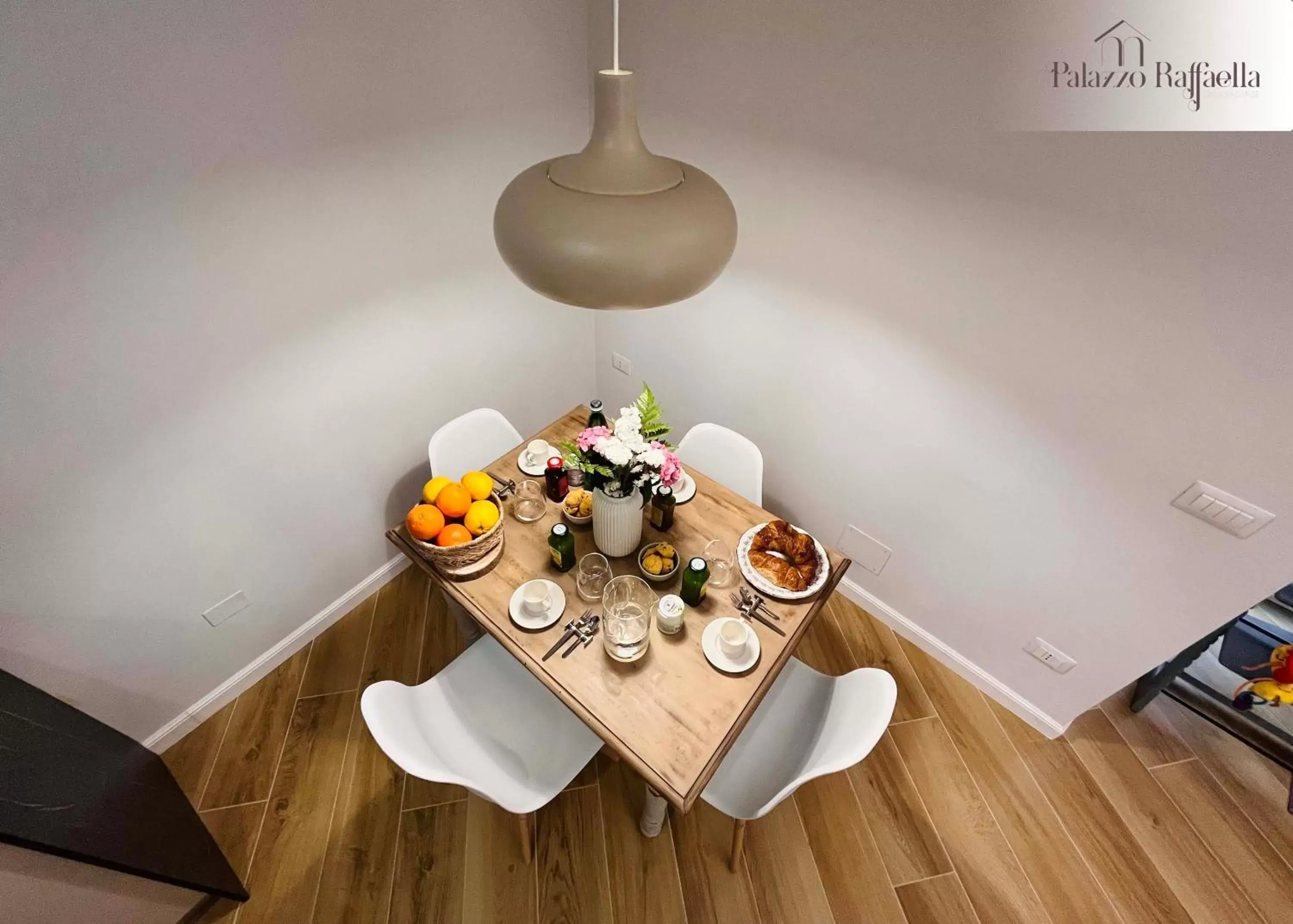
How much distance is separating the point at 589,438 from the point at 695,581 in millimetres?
453

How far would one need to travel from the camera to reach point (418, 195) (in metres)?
1.75

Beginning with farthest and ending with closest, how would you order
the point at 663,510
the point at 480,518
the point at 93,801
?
the point at 663,510
the point at 480,518
the point at 93,801

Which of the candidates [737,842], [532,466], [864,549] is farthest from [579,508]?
[864,549]

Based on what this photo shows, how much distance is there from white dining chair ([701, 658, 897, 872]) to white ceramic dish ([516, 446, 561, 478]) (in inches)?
37.7

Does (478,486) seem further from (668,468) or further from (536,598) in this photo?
(668,468)

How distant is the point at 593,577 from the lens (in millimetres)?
1535

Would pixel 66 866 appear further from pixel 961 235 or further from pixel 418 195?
pixel 961 235

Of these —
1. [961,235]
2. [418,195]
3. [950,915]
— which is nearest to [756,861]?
[950,915]

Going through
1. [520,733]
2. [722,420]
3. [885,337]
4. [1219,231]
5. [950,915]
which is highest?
[1219,231]

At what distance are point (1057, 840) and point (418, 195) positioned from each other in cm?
282

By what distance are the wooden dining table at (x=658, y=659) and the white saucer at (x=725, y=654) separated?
16mm

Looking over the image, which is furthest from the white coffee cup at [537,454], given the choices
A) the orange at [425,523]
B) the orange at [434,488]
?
the orange at [425,523]

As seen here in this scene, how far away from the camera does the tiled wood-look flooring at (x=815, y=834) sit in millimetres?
1620

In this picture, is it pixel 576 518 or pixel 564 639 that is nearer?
pixel 564 639
